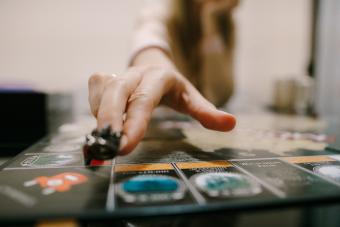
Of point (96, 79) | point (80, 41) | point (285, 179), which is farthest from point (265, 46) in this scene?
point (285, 179)

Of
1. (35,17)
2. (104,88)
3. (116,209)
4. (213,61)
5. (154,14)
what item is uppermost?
(35,17)

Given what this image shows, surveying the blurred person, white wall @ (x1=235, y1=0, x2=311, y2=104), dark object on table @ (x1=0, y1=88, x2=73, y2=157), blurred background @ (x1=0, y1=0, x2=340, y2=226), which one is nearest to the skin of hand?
the blurred person

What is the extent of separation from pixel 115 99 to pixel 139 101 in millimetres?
40

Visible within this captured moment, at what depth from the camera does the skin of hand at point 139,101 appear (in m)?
0.39

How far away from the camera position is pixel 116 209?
0.24 metres

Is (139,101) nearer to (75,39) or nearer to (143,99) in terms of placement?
(143,99)

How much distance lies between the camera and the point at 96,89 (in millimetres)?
476

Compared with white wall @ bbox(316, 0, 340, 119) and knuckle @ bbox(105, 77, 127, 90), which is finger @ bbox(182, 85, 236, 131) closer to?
knuckle @ bbox(105, 77, 127, 90)

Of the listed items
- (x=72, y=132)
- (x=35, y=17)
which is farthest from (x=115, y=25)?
(x=72, y=132)

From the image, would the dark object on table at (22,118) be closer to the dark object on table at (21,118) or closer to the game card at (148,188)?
the dark object on table at (21,118)

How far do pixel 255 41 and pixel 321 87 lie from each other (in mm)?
804

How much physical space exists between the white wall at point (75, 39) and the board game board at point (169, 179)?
1.17 m

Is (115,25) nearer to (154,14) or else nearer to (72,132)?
(154,14)

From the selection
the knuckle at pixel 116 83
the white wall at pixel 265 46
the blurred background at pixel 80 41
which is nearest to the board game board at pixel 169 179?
the knuckle at pixel 116 83
